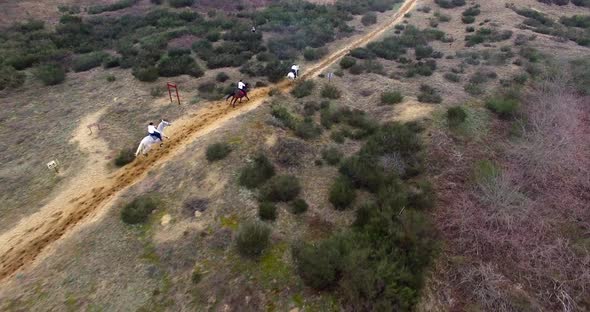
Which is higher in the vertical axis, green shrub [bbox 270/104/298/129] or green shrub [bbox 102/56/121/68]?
green shrub [bbox 102/56/121/68]

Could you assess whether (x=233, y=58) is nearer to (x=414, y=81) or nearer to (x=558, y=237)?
(x=414, y=81)

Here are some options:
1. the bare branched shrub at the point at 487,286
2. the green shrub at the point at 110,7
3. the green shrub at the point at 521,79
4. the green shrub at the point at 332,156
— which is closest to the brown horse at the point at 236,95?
the green shrub at the point at 332,156

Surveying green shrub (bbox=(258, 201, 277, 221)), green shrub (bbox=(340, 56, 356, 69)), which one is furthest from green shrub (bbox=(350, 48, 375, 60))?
green shrub (bbox=(258, 201, 277, 221))

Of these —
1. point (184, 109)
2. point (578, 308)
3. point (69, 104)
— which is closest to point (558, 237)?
point (578, 308)

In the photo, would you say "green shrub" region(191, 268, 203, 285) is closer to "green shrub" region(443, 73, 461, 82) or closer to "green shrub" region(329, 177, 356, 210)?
"green shrub" region(329, 177, 356, 210)

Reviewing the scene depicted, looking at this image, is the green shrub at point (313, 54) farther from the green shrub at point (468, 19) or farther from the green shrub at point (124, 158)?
the green shrub at point (468, 19)

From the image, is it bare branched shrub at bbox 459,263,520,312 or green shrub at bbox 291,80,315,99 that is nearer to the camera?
bare branched shrub at bbox 459,263,520,312

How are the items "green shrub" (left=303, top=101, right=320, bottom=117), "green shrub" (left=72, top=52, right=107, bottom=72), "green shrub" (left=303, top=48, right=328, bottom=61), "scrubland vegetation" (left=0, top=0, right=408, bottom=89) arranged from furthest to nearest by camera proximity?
"green shrub" (left=303, top=48, right=328, bottom=61)
"green shrub" (left=72, top=52, right=107, bottom=72)
"scrubland vegetation" (left=0, top=0, right=408, bottom=89)
"green shrub" (left=303, top=101, right=320, bottom=117)

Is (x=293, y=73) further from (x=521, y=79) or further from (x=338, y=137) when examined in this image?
(x=521, y=79)
